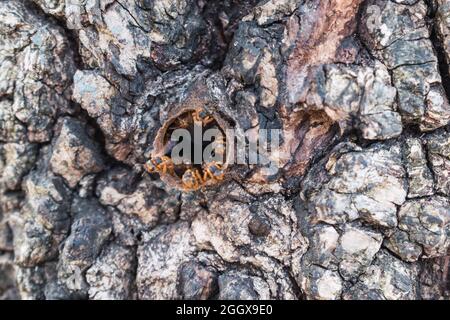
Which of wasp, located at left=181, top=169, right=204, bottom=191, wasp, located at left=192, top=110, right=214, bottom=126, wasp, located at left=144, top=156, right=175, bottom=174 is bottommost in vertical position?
wasp, located at left=181, top=169, right=204, bottom=191

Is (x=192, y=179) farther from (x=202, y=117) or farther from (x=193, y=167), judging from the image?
(x=202, y=117)

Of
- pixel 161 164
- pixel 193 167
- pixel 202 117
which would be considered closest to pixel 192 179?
pixel 193 167

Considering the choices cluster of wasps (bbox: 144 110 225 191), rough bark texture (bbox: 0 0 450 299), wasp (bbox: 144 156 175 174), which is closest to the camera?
rough bark texture (bbox: 0 0 450 299)

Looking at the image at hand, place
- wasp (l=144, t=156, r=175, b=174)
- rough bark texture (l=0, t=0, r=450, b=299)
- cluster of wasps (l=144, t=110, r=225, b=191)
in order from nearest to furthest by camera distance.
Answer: rough bark texture (l=0, t=0, r=450, b=299) < cluster of wasps (l=144, t=110, r=225, b=191) < wasp (l=144, t=156, r=175, b=174)

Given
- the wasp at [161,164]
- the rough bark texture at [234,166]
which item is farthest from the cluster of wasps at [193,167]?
the rough bark texture at [234,166]

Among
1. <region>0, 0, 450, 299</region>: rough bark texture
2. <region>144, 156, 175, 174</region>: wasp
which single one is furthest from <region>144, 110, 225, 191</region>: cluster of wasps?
<region>0, 0, 450, 299</region>: rough bark texture

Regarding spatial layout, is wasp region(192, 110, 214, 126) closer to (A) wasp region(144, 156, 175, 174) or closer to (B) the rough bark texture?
(B) the rough bark texture
